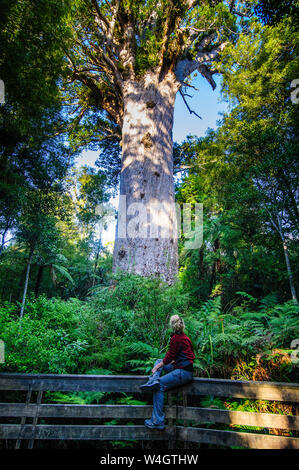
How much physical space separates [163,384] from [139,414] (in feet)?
1.41

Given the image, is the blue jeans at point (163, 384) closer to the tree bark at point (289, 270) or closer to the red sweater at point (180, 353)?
the red sweater at point (180, 353)

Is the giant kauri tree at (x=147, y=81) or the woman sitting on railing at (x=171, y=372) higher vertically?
the giant kauri tree at (x=147, y=81)

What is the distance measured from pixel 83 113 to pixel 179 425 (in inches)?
479

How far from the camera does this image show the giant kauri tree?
589 cm

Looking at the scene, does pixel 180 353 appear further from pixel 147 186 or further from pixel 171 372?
pixel 147 186

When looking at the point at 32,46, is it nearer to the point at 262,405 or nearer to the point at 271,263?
the point at 262,405

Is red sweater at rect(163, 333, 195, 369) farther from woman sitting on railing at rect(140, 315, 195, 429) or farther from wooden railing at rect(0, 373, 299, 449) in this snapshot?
wooden railing at rect(0, 373, 299, 449)

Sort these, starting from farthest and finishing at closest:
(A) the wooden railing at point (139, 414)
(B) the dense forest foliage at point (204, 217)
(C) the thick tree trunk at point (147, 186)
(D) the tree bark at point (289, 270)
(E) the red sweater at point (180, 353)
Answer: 1. (D) the tree bark at point (289, 270)
2. (C) the thick tree trunk at point (147, 186)
3. (B) the dense forest foliage at point (204, 217)
4. (E) the red sweater at point (180, 353)
5. (A) the wooden railing at point (139, 414)

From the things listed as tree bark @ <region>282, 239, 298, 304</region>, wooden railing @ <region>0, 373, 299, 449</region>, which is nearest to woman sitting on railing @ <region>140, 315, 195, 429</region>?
wooden railing @ <region>0, 373, 299, 449</region>

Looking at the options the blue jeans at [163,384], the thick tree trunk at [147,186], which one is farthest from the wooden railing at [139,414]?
the thick tree trunk at [147,186]

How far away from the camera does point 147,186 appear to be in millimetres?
6297

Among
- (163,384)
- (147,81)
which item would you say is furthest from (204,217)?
(163,384)

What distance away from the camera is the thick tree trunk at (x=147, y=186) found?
18.7 ft

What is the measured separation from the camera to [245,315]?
13.9ft
